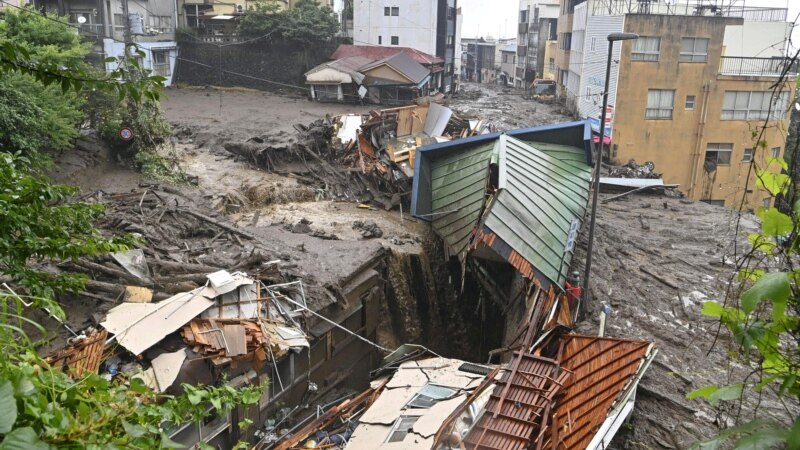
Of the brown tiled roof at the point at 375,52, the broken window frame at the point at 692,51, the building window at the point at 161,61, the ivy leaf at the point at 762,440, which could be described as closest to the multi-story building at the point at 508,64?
the brown tiled roof at the point at 375,52

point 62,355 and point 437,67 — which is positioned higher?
point 437,67

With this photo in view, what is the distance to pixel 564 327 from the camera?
11062mm

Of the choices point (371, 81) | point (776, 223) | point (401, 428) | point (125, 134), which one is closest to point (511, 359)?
point (401, 428)

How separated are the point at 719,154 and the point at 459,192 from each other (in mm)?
17607

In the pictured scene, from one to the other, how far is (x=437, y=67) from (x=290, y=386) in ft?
102

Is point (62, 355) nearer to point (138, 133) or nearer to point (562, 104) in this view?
point (138, 133)

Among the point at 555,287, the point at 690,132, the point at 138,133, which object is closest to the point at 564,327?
the point at 555,287

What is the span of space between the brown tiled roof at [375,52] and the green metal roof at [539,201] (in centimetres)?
2196

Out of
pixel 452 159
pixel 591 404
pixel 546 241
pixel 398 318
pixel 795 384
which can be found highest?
pixel 795 384

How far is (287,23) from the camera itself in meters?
37.0

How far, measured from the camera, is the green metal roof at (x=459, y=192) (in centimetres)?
1415

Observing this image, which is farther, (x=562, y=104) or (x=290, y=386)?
(x=562, y=104)

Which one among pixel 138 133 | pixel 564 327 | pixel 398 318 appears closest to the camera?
pixel 564 327

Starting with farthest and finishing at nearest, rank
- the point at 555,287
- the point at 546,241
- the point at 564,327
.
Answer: the point at 546,241
the point at 555,287
the point at 564,327
